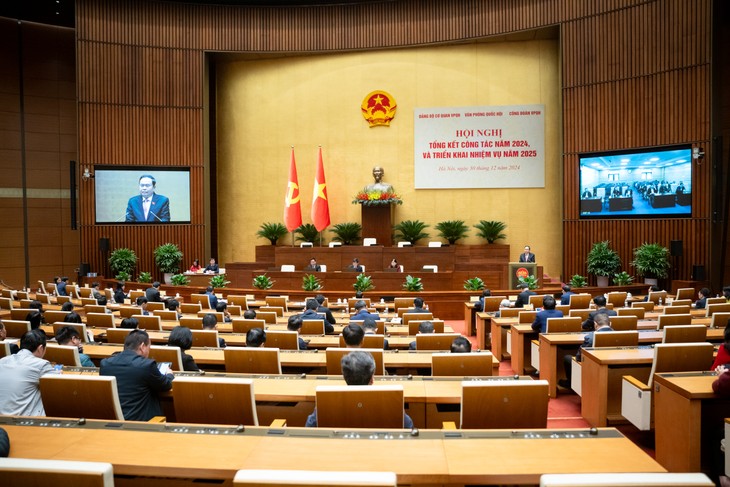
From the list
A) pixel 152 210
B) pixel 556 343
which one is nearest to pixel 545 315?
pixel 556 343

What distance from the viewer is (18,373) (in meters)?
3.20

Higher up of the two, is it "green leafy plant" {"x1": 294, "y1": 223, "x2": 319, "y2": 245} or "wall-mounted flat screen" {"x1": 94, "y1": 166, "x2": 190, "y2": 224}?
"wall-mounted flat screen" {"x1": 94, "y1": 166, "x2": 190, "y2": 224}

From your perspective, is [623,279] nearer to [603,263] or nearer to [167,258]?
[603,263]

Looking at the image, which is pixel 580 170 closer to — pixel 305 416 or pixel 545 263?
pixel 545 263

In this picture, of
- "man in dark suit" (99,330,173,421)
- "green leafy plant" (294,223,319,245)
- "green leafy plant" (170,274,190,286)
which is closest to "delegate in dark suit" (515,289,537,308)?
"man in dark suit" (99,330,173,421)

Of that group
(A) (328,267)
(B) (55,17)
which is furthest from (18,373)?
(B) (55,17)

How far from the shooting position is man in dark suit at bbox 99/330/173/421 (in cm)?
326

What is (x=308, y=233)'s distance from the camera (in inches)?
628

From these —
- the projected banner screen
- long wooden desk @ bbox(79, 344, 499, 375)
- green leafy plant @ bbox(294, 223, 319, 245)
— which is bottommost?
long wooden desk @ bbox(79, 344, 499, 375)

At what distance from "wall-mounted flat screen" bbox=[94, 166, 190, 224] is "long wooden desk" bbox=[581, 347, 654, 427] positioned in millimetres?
13529

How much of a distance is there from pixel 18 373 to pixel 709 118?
13.4 m

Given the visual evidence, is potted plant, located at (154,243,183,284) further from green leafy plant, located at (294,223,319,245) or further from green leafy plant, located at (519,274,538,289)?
green leafy plant, located at (519,274,538,289)

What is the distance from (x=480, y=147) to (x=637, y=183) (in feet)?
13.7

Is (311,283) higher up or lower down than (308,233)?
lower down
